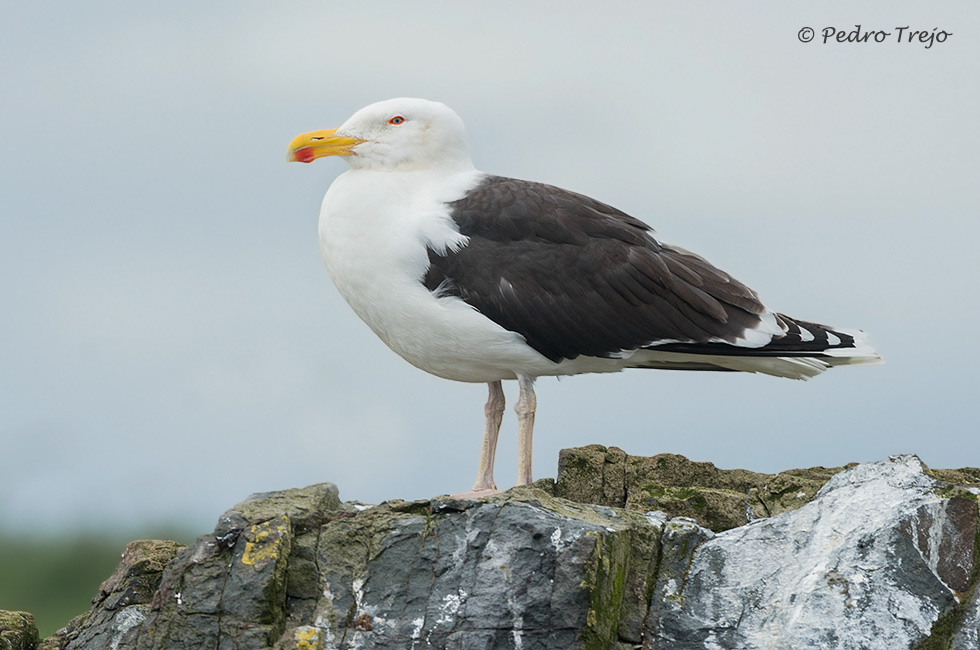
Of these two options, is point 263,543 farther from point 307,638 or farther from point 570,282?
point 570,282

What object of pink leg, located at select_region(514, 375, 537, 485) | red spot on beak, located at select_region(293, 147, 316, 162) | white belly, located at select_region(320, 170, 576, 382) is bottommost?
pink leg, located at select_region(514, 375, 537, 485)

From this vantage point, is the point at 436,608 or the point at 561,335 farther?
the point at 561,335

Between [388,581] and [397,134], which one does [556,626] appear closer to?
[388,581]

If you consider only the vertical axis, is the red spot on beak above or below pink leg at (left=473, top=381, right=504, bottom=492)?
above

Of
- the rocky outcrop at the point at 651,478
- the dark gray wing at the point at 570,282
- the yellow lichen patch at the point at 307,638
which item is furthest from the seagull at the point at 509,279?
the yellow lichen patch at the point at 307,638

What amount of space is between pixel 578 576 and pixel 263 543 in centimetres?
245

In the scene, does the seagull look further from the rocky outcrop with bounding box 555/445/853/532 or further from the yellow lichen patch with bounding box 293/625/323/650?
the yellow lichen patch with bounding box 293/625/323/650

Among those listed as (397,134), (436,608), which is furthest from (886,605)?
(397,134)

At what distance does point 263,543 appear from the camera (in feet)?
30.2

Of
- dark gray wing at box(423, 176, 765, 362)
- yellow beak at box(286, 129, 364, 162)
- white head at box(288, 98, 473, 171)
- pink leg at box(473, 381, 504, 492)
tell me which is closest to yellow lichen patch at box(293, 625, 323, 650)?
dark gray wing at box(423, 176, 765, 362)

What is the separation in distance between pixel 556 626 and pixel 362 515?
1898mm

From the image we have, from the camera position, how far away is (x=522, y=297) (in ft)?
38.4

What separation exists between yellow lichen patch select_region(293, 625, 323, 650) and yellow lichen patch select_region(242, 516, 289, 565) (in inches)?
23.9

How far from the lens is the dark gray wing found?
460 inches
